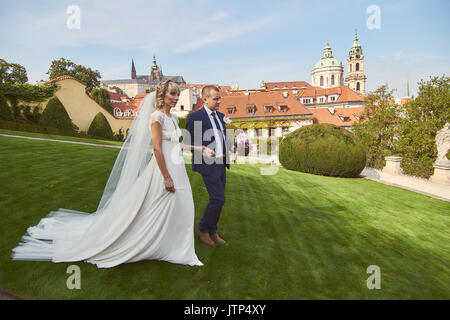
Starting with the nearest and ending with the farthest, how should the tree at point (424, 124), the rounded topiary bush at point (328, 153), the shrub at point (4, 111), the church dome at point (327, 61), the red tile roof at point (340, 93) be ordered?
1. the rounded topiary bush at point (328, 153)
2. the tree at point (424, 124)
3. the shrub at point (4, 111)
4. the red tile roof at point (340, 93)
5. the church dome at point (327, 61)

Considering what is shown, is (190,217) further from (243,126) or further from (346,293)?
(243,126)

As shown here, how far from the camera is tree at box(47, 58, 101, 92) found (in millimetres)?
48969

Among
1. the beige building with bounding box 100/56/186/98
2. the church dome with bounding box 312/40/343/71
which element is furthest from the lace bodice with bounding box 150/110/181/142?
the beige building with bounding box 100/56/186/98

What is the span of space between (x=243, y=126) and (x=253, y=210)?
4258 centimetres

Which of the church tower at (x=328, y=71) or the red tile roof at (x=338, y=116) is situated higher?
the church tower at (x=328, y=71)

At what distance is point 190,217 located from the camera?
365cm

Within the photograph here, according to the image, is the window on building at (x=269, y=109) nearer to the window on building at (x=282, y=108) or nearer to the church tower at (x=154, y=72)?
the window on building at (x=282, y=108)

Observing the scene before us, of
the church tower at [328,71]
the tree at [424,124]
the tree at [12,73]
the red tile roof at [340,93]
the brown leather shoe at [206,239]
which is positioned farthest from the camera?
the church tower at [328,71]

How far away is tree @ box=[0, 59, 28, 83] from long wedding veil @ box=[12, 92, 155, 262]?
1909 inches

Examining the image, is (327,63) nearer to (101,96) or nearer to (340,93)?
(340,93)

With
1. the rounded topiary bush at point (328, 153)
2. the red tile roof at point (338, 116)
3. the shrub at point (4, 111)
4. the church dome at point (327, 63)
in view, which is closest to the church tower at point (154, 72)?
the church dome at point (327, 63)

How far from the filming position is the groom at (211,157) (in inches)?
162

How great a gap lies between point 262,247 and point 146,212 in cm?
196

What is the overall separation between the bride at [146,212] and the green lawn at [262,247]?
0.17m
